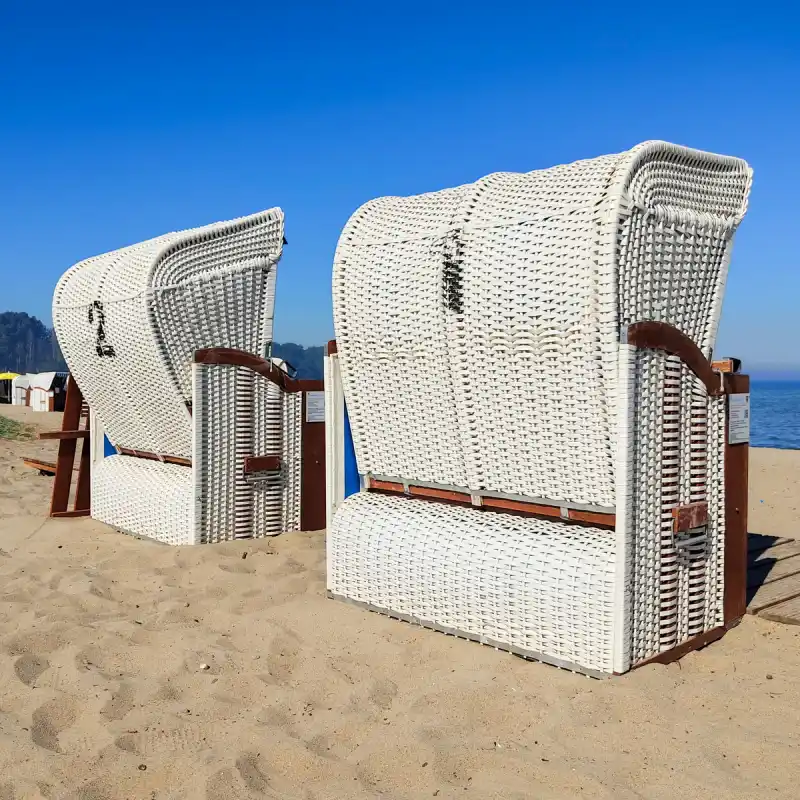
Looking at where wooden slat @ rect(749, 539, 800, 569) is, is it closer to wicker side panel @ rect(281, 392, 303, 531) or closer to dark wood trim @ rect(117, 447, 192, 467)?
wicker side panel @ rect(281, 392, 303, 531)

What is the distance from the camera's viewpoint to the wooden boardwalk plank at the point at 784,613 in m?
4.34

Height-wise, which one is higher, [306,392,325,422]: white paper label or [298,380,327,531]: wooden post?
[306,392,325,422]: white paper label

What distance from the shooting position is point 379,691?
143 inches

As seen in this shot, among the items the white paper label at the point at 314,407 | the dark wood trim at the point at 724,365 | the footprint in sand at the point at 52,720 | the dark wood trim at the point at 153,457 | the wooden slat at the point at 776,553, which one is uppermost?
the dark wood trim at the point at 724,365

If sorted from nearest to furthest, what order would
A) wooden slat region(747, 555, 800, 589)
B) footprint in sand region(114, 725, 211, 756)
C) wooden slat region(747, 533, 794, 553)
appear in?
footprint in sand region(114, 725, 211, 756)
wooden slat region(747, 555, 800, 589)
wooden slat region(747, 533, 794, 553)

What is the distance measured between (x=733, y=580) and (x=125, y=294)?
15.9 feet

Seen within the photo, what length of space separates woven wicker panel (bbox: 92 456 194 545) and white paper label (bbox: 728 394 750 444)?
157 inches

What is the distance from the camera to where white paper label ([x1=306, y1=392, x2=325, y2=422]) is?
6883 mm

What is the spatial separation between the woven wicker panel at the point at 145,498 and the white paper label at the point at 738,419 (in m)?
3.99

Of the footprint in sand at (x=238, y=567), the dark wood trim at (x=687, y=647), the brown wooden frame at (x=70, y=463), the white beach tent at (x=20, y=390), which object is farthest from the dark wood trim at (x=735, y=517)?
the white beach tent at (x=20, y=390)

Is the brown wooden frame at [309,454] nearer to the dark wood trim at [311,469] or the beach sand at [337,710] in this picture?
the dark wood trim at [311,469]

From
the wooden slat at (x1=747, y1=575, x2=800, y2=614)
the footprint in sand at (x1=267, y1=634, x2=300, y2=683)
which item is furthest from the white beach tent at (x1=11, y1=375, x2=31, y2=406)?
the wooden slat at (x1=747, y1=575, x2=800, y2=614)

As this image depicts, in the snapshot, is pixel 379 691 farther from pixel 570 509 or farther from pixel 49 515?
pixel 49 515

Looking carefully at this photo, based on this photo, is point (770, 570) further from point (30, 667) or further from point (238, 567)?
point (30, 667)
